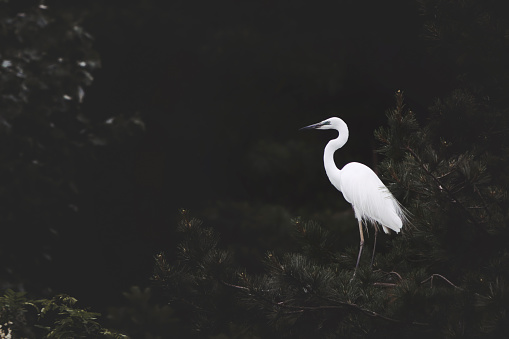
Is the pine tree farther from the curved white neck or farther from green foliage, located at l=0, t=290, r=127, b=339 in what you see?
green foliage, located at l=0, t=290, r=127, b=339

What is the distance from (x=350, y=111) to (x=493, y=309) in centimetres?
450

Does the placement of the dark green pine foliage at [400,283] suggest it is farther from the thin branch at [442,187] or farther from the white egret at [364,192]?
the white egret at [364,192]

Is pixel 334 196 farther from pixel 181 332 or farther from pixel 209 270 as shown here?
pixel 209 270

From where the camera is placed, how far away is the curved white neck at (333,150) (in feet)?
9.21

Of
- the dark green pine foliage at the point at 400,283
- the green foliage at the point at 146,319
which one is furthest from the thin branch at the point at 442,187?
the green foliage at the point at 146,319

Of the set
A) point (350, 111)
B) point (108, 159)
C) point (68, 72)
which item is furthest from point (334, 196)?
point (68, 72)

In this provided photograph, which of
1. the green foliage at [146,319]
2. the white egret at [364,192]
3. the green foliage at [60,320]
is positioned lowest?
the green foliage at [146,319]

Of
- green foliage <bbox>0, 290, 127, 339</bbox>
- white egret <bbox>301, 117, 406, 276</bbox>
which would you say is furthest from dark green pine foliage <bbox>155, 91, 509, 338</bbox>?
green foliage <bbox>0, 290, 127, 339</bbox>

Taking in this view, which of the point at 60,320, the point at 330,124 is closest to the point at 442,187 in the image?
the point at 330,124

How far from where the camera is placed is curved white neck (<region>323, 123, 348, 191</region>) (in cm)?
281

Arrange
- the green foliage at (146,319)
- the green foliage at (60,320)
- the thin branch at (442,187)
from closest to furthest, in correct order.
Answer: the thin branch at (442,187) < the green foliage at (60,320) < the green foliage at (146,319)

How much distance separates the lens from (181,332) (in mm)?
4551

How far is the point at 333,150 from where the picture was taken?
114 inches

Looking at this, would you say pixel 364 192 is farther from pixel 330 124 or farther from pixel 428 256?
pixel 428 256
